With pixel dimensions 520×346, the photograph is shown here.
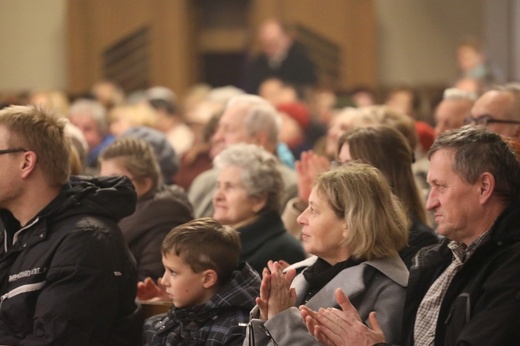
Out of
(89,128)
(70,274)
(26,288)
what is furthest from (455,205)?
(89,128)

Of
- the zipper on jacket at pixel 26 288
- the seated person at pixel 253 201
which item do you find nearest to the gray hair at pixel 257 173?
the seated person at pixel 253 201

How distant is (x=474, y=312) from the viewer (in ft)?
10.0

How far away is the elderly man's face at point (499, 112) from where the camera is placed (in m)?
4.88

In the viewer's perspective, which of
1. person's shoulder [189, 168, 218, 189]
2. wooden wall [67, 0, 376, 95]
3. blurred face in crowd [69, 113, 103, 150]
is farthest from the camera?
wooden wall [67, 0, 376, 95]

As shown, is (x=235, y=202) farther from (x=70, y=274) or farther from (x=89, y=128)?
(x=89, y=128)

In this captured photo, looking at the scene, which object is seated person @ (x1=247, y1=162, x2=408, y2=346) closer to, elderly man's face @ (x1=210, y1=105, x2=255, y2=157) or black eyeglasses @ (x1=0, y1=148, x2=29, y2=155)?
black eyeglasses @ (x1=0, y1=148, x2=29, y2=155)

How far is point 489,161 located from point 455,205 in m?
0.16

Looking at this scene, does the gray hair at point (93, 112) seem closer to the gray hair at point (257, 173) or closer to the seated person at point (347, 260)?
the gray hair at point (257, 173)

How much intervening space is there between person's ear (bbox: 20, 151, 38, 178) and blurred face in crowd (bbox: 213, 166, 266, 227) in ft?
3.61

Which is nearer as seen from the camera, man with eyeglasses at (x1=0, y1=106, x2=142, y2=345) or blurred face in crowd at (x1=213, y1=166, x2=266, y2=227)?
man with eyeglasses at (x1=0, y1=106, x2=142, y2=345)

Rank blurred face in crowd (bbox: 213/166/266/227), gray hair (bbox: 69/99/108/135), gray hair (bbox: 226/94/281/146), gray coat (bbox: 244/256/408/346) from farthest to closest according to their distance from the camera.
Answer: gray hair (bbox: 69/99/108/135), gray hair (bbox: 226/94/281/146), blurred face in crowd (bbox: 213/166/266/227), gray coat (bbox: 244/256/408/346)

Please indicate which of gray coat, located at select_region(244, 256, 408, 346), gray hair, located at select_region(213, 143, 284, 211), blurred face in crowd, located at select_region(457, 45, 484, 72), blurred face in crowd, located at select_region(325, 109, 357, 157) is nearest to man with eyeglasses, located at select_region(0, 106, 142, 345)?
gray coat, located at select_region(244, 256, 408, 346)

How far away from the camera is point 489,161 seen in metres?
3.21

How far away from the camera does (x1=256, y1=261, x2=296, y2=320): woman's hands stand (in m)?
3.38
